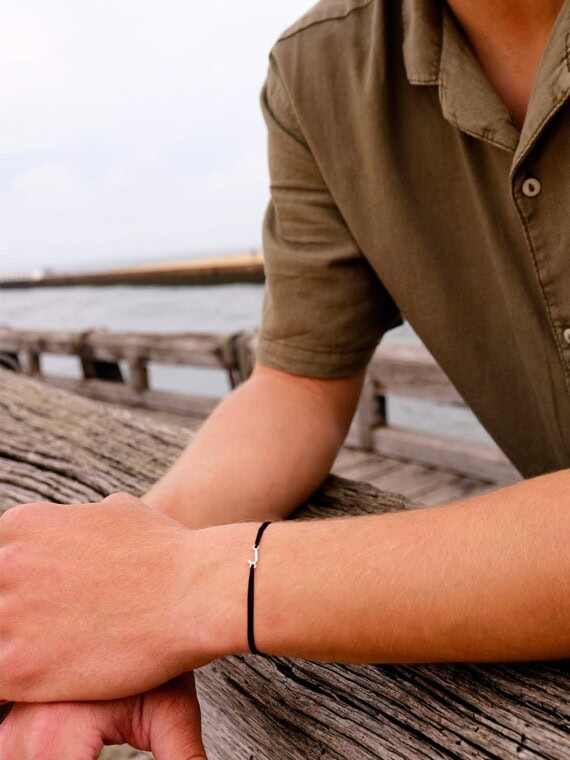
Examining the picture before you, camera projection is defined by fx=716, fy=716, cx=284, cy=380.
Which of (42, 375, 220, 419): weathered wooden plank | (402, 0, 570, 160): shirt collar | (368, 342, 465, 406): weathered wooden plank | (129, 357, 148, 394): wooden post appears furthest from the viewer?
(129, 357, 148, 394): wooden post

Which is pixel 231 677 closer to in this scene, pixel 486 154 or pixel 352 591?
pixel 352 591

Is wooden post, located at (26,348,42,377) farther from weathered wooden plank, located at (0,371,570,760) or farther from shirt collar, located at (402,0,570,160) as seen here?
weathered wooden plank, located at (0,371,570,760)

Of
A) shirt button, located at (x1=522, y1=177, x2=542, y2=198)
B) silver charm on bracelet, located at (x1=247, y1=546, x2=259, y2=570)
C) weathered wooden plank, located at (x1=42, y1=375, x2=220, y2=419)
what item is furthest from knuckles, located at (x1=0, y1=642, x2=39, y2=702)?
weathered wooden plank, located at (x1=42, y1=375, x2=220, y2=419)

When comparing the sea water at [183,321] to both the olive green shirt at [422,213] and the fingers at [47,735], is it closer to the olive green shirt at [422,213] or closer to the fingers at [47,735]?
the olive green shirt at [422,213]

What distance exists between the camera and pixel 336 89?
4.02ft

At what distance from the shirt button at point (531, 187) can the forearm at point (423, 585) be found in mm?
463

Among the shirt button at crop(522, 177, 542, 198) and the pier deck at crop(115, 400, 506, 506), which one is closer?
the shirt button at crop(522, 177, 542, 198)

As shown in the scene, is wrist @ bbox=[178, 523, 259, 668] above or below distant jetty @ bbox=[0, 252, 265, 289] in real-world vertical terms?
above

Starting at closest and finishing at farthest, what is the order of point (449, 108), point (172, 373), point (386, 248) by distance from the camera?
1. point (449, 108)
2. point (386, 248)
3. point (172, 373)

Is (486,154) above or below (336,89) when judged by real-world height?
below

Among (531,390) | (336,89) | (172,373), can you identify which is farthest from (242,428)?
(172,373)

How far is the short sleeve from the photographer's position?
1256 mm

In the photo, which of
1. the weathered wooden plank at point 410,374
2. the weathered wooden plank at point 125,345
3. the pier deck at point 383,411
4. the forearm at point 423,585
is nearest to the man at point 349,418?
the forearm at point 423,585

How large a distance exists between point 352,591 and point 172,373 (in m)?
9.26
